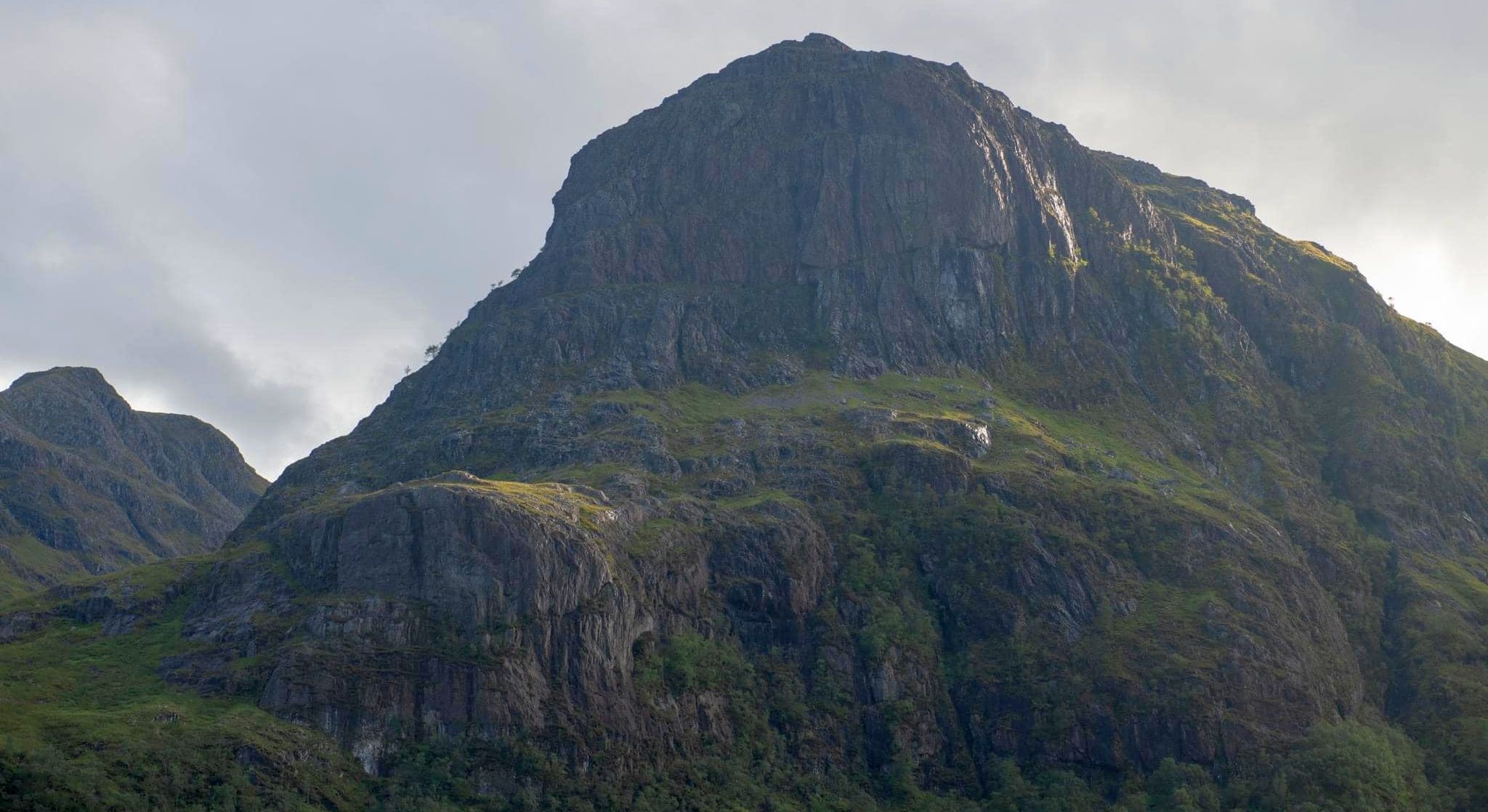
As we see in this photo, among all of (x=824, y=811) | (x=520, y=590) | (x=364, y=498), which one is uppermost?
(x=364, y=498)

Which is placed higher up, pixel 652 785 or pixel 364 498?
pixel 364 498

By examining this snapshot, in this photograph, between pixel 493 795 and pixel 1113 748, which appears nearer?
pixel 493 795

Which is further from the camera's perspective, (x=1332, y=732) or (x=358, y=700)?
(x=1332, y=732)

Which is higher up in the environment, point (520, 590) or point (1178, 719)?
point (520, 590)

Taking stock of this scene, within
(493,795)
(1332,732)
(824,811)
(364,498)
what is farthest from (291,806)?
(1332,732)

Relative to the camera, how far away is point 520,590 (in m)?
184

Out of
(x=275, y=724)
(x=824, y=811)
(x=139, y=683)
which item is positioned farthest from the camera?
(x=824, y=811)

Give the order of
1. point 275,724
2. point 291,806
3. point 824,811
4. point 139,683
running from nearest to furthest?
point 291,806
point 275,724
point 139,683
point 824,811

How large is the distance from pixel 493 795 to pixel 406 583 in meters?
32.4

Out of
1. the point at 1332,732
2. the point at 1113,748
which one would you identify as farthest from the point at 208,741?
the point at 1332,732

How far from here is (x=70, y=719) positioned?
157 meters

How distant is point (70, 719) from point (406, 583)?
143ft

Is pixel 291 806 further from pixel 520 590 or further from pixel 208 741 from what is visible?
pixel 520 590

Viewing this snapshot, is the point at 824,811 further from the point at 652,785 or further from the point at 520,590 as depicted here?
the point at 520,590
